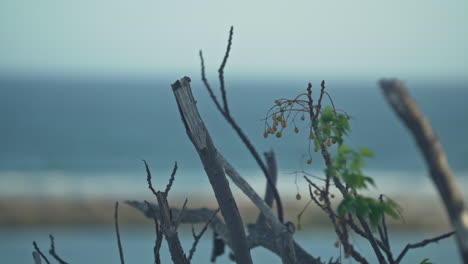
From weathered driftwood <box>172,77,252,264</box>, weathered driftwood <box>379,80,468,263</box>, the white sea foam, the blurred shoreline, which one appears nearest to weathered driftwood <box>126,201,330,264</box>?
weathered driftwood <box>172,77,252,264</box>

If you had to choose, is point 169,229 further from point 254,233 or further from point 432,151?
point 432,151

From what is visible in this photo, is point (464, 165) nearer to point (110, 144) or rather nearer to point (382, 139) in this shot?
point (382, 139)

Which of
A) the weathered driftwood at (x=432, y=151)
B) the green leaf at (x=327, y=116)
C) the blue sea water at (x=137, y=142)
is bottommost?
the weathered driftwood at (x=432, y=151)

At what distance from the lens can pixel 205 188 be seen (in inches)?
787

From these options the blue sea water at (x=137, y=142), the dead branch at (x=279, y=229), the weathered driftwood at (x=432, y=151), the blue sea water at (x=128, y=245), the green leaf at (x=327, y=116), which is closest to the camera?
the weathered driftwood at (x=432, y=151)

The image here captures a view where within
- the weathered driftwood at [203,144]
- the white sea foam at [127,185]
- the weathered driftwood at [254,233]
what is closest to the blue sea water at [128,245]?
the white sea foam at [127,185]

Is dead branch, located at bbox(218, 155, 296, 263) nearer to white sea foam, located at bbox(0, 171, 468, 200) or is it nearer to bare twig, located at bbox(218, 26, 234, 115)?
bare twig, located at bbox(218, 26, 234, 115)

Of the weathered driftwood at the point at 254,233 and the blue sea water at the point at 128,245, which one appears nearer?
the weathered driftwood at the point at 254,233

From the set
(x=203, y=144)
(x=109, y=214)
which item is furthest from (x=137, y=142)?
(x=203, y=144)

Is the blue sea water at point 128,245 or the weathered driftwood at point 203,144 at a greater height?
the weathered driftwood at point 203,144

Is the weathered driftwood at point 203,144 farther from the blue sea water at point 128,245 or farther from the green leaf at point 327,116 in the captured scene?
the blue sea water at point 128,245

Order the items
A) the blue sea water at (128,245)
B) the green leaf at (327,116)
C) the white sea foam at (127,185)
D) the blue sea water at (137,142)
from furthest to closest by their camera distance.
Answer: the blue sea water at (137,142), the white sea foam at (127,185), the blue sea water at (128,245), the green leaf at (327,116)

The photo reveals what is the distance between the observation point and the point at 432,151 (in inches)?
26.7

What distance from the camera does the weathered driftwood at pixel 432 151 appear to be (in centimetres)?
67
